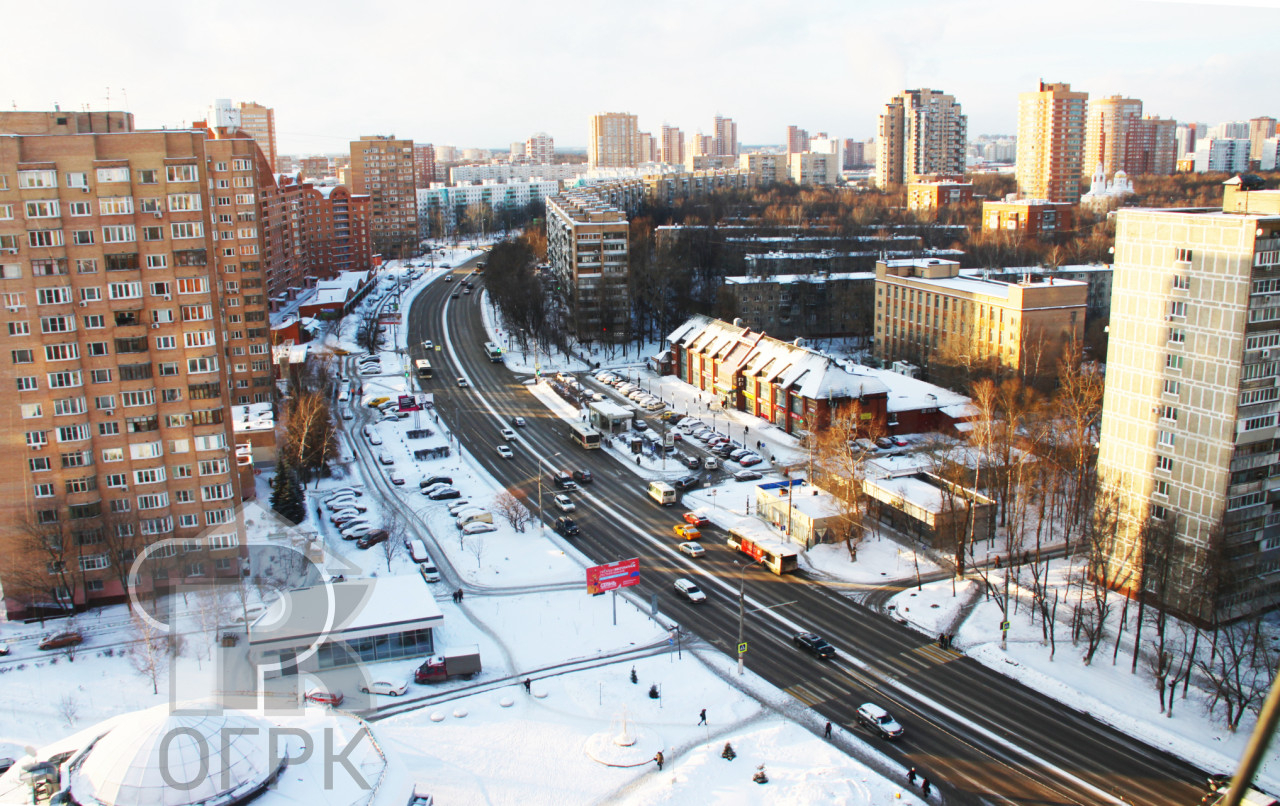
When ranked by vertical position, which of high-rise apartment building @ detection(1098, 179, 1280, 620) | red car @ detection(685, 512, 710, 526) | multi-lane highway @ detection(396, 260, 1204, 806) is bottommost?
multi-lane highway @ detection(396, 260, 1204, 806)

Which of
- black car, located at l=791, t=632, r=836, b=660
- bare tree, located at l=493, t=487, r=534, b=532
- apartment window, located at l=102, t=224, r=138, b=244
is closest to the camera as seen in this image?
black car, located at l=791, t=632, r=836, b=660

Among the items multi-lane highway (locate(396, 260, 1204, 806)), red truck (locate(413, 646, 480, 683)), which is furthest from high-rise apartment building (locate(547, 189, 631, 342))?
red truck (locate(413, 646, 480, 683))

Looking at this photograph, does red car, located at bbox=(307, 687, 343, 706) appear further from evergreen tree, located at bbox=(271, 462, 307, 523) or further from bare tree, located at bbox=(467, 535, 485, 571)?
evergreen tree, located at bbox=(271, 462, 307, 523)

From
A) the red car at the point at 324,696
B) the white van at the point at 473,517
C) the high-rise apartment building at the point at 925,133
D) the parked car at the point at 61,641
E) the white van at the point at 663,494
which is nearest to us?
the red car at the point at 324,696

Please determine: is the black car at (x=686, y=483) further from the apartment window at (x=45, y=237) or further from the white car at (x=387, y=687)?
the apartment window at (x=45, y=237)

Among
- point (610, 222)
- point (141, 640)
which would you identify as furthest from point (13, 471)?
point (610, 222)

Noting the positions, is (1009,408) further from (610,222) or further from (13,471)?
(610,222)

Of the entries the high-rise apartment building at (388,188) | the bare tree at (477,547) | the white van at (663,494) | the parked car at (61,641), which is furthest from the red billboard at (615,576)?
the high-rise apartment building at (388,188)
